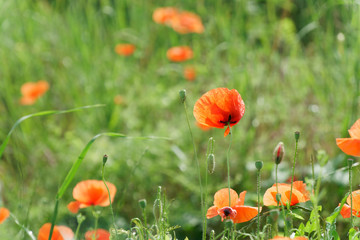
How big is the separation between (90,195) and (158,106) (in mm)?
1433

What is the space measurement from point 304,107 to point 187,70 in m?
0.61

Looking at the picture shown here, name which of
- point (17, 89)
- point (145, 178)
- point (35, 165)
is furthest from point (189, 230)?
point (17, 89)

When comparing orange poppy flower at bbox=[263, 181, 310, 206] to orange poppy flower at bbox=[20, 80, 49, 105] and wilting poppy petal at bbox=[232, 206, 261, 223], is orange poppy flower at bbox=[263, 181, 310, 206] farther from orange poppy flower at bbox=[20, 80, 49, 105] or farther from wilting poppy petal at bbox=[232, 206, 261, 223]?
orange poppy flower at bbox=[20, 80, 49, 105]

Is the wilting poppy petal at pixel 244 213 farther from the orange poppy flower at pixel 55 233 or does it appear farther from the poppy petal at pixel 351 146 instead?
the orange poppy flower at pixel 55 233

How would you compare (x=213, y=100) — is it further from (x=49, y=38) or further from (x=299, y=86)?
(x=49, y=38)

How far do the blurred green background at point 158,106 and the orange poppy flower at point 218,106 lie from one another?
2.34ft

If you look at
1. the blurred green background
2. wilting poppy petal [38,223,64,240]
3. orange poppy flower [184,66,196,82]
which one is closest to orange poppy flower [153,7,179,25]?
the blurred green background

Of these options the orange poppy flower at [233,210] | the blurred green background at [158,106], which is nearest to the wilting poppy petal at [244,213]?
the orange poppy flower at [233,210]

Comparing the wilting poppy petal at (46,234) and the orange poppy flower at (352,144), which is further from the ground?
the orange poppy flower at (352,144)

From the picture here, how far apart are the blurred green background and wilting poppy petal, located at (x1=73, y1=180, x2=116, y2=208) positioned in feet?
1.48

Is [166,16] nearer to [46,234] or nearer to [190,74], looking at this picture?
[190,74]

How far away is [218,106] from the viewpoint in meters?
0.85

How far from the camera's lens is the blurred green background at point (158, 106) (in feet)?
6.21

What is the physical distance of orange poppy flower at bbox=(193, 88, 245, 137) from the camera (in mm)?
847
